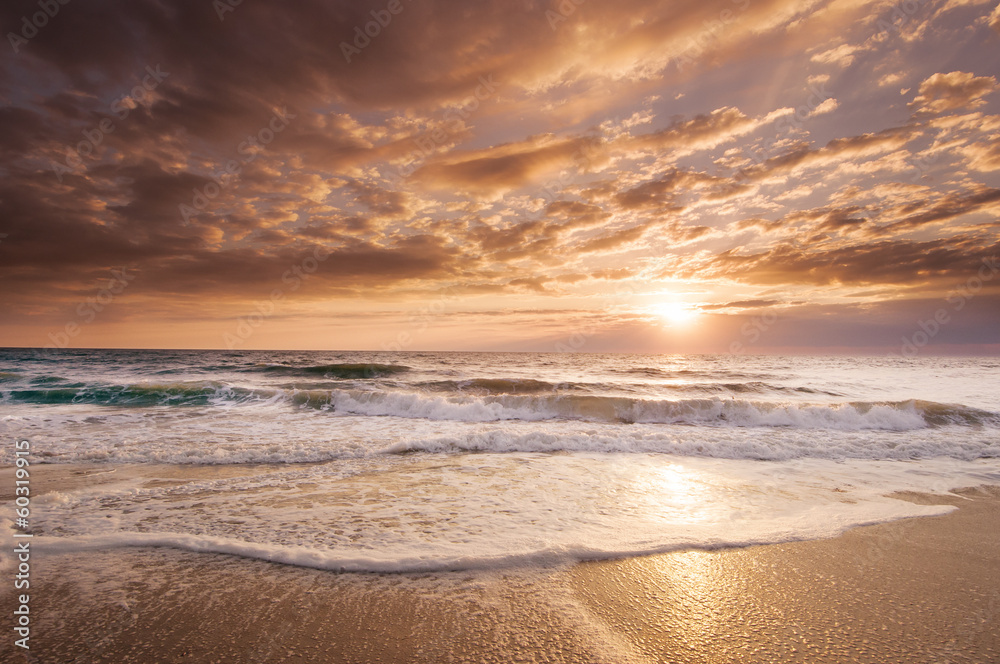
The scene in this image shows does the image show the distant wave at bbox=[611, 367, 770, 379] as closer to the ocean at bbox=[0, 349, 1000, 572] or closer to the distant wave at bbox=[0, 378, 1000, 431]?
the distant wave at bbox=[0, 378, 1000, 431]

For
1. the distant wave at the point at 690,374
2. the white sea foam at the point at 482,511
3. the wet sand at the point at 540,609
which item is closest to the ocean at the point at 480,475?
the white sea foam at the point at 482,511

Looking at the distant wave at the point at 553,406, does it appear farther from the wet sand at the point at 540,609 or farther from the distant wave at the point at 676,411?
the wet sand at the point at 540,609

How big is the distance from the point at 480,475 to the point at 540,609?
415 cm

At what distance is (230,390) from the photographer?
19844 mm

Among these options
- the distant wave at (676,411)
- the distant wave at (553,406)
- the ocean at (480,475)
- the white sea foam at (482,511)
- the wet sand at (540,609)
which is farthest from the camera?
the distant wave at (553,406)

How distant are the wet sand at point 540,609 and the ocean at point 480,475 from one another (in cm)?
34

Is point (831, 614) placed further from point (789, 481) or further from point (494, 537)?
point (789, 481)

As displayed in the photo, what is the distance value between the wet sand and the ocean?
0.34 metres

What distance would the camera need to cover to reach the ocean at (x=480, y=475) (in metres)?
4.44

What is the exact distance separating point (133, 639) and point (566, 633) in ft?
9.52

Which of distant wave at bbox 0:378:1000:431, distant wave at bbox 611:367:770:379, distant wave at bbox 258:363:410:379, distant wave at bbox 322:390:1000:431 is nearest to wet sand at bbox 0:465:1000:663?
distant wave at bbox 0:378:1000:431

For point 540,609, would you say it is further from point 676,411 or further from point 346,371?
point 346,371

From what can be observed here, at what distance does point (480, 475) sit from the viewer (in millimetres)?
7262

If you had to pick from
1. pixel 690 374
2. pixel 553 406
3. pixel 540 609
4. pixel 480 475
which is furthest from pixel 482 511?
pixel 690 374
